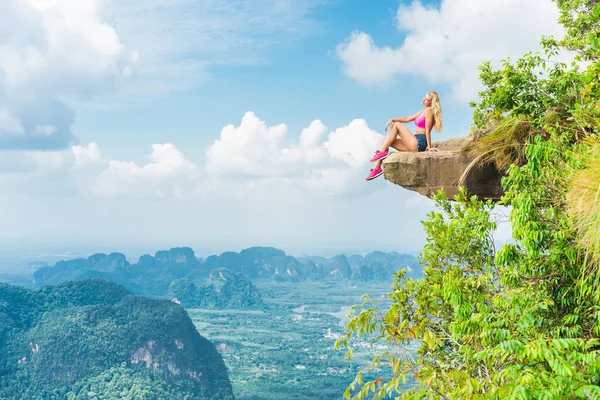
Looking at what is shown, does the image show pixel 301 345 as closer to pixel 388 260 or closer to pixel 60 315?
pixel 60 315

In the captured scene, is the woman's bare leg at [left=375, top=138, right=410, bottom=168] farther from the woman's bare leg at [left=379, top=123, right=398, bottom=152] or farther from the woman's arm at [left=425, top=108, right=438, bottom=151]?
the woman's arm at [left=425, top=108, right=438, bottom=151]

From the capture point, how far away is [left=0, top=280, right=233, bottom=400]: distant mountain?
43.5m

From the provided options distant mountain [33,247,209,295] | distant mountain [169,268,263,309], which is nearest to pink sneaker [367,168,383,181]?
distant mountain [169,268,263,309]

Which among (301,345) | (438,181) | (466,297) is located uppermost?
(438,181)

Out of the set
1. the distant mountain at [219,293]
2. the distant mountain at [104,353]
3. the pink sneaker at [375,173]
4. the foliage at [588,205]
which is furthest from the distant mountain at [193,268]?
the foliage at [588,205]

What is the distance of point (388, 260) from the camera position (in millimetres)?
149625

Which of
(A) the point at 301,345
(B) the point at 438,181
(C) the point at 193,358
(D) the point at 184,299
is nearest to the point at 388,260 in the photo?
(D) the point at 184,299

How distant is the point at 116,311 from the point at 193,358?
388 inches

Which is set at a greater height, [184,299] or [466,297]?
[466,297]

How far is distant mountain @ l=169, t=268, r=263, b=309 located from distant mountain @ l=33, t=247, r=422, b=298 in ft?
17.2

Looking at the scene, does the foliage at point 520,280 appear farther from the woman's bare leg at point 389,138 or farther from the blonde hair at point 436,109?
the woman's bare leg at point 389,138

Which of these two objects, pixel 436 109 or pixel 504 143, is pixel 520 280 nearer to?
pixel 504 143

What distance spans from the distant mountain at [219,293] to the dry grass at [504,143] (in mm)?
92370

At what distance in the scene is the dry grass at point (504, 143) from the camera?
4055 mm
